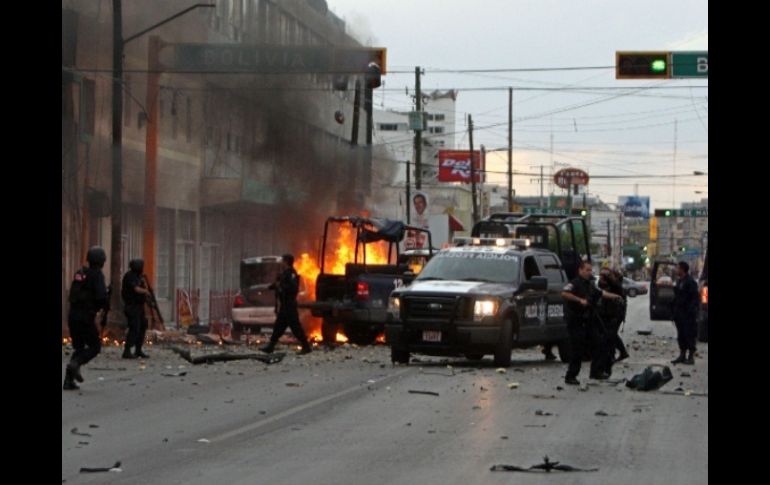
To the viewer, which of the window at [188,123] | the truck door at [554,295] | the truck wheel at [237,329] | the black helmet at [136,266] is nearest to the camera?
the truck door at [554,295]

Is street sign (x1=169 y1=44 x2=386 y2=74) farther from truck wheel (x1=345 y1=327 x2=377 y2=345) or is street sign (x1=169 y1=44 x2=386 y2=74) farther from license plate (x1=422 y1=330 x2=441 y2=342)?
license plate (x1=422 y1=330 x2=441 y2=342)

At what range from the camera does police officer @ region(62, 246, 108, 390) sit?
17.0m

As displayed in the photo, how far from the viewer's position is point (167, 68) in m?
34.7

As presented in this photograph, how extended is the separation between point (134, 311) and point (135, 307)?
14 centimetres

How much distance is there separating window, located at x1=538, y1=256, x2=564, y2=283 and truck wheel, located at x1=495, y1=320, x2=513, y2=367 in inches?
115

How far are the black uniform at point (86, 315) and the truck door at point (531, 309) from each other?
728 centimetres

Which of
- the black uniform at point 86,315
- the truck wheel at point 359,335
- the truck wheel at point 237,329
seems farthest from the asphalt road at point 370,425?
the truck wheel at point 237,329

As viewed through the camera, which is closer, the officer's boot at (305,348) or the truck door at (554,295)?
the truck door at (554,295)

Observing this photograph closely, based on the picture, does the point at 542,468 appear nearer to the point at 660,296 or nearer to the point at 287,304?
the point at 287,304

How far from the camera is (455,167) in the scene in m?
86.1

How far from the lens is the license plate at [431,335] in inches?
833

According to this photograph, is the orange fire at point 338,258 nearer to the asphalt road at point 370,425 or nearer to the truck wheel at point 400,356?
the truck wheel at point 400,356

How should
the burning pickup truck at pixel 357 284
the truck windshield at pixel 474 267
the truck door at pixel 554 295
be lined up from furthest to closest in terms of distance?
the burning pickup truck at pixel 357 284 → the truck door at pixel 554 295 → the truck windshield at pixel 474 267
